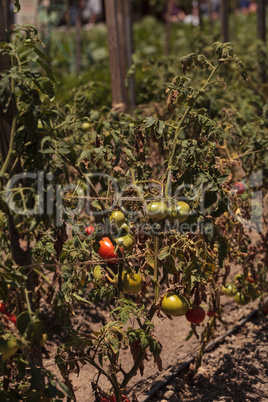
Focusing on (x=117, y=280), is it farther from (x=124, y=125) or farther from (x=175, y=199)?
(x=124, y=125)

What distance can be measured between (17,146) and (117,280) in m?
0.75

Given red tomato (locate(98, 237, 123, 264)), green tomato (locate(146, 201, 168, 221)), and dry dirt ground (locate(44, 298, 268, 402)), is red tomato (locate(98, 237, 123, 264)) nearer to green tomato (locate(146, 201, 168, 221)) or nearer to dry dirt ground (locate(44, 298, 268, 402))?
green tomato (locate(146, 201, 168, 221))

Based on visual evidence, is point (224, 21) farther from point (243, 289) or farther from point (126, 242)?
point (126, 242)

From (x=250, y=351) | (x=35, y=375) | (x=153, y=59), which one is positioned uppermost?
(x=153, y=59)

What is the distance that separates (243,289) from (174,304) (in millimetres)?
1256

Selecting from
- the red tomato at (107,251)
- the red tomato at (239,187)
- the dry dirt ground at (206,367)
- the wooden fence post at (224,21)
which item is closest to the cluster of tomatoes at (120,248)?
the red tomato at (107,251)

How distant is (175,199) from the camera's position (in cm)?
211

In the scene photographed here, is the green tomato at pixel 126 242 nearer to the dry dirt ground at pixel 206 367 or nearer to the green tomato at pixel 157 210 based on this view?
the green tomato at pixel 157 210

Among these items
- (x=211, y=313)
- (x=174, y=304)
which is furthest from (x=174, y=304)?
(x=211, y=313)

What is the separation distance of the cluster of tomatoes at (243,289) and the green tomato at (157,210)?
132 centimetres

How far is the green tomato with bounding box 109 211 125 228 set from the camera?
2195mm

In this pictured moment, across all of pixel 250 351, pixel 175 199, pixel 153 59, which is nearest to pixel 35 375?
pixel 175 199

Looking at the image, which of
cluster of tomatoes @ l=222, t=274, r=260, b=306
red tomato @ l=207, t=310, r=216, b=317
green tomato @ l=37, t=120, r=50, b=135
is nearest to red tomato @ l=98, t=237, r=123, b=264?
green tomato @ l=37, t=120, r=50, b=135

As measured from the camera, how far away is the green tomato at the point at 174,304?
82.7 inches
